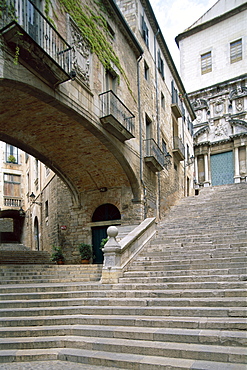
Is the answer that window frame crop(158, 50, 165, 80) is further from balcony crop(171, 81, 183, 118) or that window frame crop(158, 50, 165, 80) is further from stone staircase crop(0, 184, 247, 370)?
stone staircase crop(0, 184, 247, 370)

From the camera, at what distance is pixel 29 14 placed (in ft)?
26.4

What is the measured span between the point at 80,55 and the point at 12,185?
18693mm

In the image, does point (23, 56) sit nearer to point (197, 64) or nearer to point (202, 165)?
point (202, 165)

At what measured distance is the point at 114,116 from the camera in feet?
37.5

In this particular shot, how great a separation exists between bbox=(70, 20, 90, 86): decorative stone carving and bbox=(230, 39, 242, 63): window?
774 inches

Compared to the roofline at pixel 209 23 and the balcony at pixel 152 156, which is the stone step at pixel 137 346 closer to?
the balcony at pixel 152 156

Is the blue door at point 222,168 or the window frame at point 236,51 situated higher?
the window frame at point 236,51

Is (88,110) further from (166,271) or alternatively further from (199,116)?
(199,116)

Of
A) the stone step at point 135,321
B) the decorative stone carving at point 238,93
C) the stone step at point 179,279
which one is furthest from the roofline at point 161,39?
the stone step at point 135,321

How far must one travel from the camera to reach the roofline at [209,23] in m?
26.8

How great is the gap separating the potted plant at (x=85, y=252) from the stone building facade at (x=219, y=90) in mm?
14771

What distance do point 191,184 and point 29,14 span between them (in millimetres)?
20103

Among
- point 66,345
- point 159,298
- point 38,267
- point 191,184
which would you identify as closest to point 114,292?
point 159,298

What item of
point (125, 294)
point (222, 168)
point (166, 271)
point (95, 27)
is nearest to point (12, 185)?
point (222, 168)
